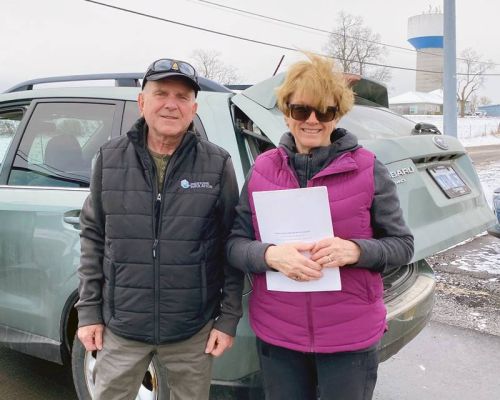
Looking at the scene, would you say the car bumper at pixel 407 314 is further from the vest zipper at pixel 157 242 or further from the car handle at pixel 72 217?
the car handle at pixel 72 217

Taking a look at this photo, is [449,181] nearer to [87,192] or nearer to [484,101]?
[87,192]

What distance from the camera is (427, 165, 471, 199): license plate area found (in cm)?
263

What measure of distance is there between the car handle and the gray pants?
0.76 metres

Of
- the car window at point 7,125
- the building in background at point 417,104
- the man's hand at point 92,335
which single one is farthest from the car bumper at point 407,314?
the building in background at point 417,104

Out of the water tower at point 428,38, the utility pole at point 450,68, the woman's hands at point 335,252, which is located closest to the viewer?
the woman's hands at point 335,252

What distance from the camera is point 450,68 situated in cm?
924

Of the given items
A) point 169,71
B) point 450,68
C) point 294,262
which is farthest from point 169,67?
point 450,68

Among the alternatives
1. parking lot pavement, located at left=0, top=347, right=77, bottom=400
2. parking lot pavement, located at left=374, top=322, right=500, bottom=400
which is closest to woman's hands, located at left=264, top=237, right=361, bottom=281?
parking lot pavement, located at left=374, top=322, right=500, bottom=400

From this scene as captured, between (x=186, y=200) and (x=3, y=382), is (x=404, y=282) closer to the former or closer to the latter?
(x=186, y=200)

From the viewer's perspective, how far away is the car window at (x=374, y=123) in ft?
8.68

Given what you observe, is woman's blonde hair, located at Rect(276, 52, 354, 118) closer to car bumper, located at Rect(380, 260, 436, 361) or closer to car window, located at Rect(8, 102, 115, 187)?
car bumper, located at Rect(380, 260, 436, 361)

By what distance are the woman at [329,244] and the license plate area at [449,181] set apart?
985 mm

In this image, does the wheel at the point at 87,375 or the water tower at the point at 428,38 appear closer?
the wheel at the point at 87,375

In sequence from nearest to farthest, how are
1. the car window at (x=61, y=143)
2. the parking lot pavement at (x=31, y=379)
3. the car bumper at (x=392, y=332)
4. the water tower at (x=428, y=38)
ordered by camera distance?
1. the car bumper at (x=392, y=332)
2. the car window at (x=61, y=143)
3. the parking lot pavement at (x=31, y=379)
4. the water tower at (x=428, y=38)
